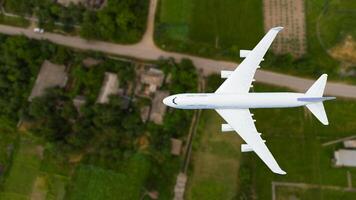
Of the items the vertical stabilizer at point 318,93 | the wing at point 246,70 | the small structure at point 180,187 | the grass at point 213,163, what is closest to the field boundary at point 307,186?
the grass at point 213,163

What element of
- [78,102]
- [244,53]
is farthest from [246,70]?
[78,102]

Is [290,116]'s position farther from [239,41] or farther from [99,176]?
[99,176]

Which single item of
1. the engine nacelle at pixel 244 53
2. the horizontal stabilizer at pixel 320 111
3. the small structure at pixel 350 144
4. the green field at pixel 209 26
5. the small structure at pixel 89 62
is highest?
the green field at pixel 209 26

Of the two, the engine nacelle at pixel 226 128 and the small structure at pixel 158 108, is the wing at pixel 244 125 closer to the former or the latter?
the engine nacelle at pixel 226 128

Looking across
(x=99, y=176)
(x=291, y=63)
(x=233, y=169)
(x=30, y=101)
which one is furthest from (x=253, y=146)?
(x=30, y=101)

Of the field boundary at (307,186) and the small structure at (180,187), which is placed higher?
the field boundary at (307,186)

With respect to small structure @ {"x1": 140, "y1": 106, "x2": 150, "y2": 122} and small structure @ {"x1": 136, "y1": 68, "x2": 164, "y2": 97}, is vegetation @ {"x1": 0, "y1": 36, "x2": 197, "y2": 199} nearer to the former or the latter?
small structure @ {"x1": 140, "y1": 106, "x2": 150, "y2": 122}

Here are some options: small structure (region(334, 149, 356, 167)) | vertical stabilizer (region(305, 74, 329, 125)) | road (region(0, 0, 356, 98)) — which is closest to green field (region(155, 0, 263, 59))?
road (region(0, 0, 356, 98))

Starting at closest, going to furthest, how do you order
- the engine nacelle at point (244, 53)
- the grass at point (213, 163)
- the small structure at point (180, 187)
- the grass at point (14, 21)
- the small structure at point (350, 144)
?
the engine nacelle at point (244, 53) → the small structure at point (350, 144) → the small structure at point (180, 187) → the grass at point (213, 163) → the grass at point (14, 21)
